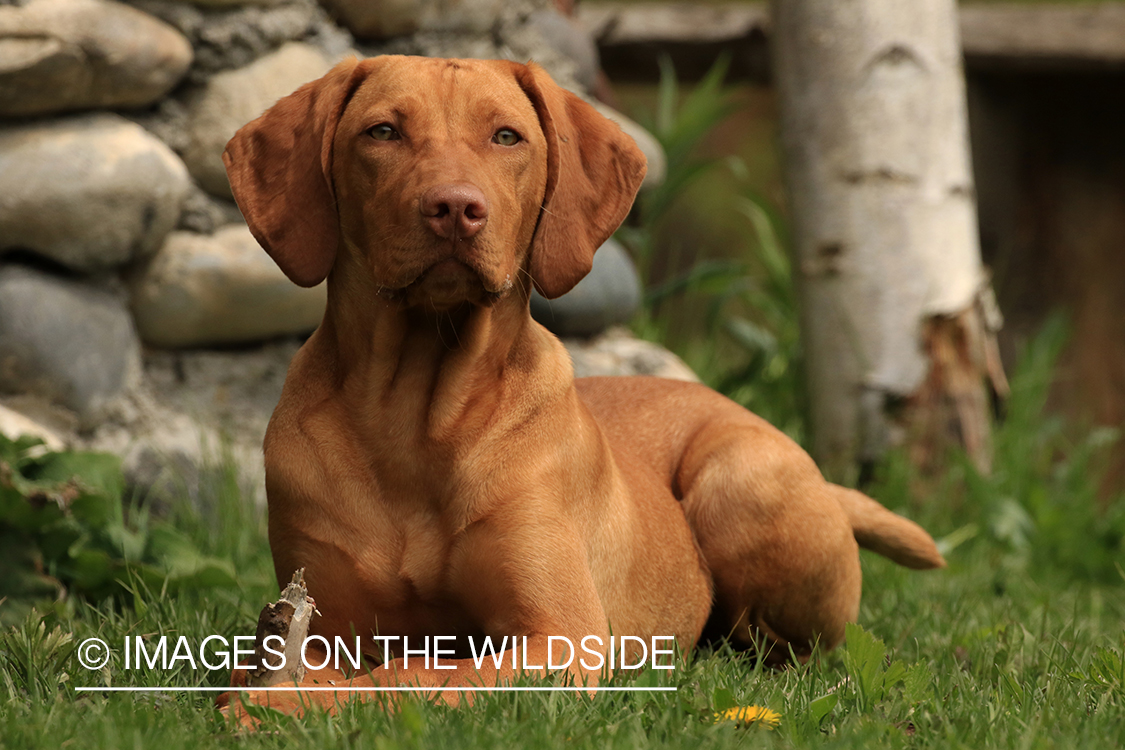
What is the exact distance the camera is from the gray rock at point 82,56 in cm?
337

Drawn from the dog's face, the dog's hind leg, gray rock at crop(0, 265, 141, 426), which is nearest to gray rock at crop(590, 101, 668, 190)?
the dog's hind leg

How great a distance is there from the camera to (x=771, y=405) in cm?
527

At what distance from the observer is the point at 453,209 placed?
2.18 meters

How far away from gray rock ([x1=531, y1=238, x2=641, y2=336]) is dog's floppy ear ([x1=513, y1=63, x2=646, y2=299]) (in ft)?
5.23

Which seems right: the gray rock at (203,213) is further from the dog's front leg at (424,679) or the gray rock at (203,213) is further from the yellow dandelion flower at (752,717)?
the yellow dandelion flower at (752,717)

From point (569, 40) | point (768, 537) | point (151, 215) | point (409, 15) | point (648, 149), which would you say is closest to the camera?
point (768, 537)

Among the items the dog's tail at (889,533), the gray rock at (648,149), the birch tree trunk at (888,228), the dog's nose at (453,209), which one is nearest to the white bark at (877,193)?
the birch tree trunk at (888,228)

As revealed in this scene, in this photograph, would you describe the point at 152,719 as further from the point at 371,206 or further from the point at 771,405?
the point at 771,405

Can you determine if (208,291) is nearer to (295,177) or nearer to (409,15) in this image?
(409,15)

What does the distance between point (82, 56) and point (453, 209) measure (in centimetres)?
191

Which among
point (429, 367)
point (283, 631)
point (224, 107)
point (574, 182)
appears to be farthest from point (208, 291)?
point (283, 631)

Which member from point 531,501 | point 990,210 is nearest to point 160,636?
point 531,501

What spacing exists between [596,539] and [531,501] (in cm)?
26

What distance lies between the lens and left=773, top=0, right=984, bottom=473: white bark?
15.6 feet
